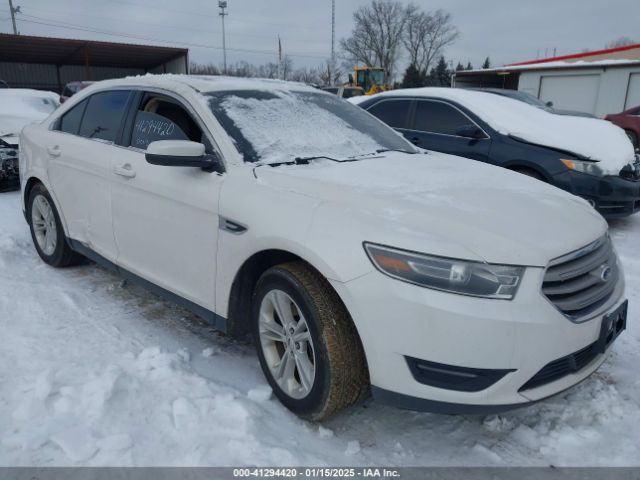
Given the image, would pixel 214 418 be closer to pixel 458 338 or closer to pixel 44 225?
pixel 458 338

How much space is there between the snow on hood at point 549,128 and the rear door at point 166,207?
163 inches

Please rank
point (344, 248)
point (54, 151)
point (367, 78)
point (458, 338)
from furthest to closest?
1. point (367, 78)
2. point (54, 151)
3. point (344, 248)
4. point (458, 338)

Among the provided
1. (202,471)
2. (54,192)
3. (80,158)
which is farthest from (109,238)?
(202,471)

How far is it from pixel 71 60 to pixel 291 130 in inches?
1311

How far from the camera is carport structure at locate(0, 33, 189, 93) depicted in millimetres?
26625

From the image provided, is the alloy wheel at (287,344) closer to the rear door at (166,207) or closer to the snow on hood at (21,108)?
the rear door at (166,207)

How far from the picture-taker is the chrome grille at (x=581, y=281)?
6.86 ft

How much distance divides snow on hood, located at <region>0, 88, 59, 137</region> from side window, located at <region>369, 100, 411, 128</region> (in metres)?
4.68

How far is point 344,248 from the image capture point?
84.5 inches

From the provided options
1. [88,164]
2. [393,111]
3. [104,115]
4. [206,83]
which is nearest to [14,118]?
[104,115]

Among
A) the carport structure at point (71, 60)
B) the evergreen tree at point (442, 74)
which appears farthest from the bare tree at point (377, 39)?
the carport structure at point (71, 60)

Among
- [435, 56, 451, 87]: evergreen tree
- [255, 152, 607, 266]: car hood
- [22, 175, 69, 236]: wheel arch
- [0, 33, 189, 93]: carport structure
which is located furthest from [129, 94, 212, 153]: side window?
[435, 56, 451, 87]: evergreen tree

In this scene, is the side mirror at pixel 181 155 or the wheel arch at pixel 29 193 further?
the wheel arch at pixel 29 193

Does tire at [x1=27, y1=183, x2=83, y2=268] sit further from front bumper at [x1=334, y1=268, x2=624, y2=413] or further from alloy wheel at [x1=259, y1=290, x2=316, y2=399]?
front bumper at [x1=334, y1=268, x2=624, y2=413]
